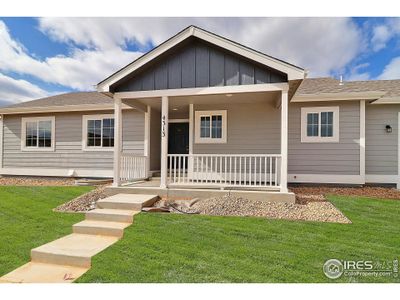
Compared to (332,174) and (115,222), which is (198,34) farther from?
(332,174)

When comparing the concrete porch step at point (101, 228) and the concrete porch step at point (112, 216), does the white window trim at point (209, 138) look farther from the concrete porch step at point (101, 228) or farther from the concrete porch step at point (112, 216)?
the concrete porch step at point (101, 228)

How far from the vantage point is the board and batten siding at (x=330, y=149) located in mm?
8211

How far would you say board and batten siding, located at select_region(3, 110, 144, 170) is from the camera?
9.88 meters

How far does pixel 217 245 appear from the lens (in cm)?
364

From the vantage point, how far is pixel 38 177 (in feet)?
36.1

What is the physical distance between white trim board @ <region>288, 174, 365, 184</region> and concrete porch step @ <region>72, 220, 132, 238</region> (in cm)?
643

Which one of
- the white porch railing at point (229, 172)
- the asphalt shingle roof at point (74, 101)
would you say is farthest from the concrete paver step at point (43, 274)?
the asphalt shingle roof at point (74, 101)

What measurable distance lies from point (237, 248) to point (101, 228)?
254 cm

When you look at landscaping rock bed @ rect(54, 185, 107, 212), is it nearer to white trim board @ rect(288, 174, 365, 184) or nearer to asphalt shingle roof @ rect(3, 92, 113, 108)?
asphalt shingle roof @ rect(3, 92, 113, 108)

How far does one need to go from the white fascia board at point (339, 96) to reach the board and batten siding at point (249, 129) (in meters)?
0.99

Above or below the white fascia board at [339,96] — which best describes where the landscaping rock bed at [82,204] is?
below

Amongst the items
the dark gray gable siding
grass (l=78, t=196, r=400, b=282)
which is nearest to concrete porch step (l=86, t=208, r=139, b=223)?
grass (l=78, t=196, r=400, b=282)

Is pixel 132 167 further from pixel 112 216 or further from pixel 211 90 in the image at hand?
pixel 211 90

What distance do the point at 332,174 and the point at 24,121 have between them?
44.7 feet
